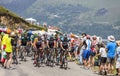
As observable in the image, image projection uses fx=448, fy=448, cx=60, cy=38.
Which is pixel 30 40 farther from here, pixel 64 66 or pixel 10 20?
pixel 10 20

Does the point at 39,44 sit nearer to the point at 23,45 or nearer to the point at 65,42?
the point at 65,42

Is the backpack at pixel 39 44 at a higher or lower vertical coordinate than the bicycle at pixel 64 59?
higher

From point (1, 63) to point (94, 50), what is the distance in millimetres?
6350

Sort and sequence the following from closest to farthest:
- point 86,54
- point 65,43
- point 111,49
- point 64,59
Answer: point 111,49, point 65,43, point 64,59, point 86,54

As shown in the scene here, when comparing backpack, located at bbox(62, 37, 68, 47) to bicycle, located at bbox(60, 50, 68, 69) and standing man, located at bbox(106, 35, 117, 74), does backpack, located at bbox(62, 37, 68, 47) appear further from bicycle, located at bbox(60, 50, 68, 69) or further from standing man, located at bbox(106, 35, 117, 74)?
standing man, located at bbox(106, 35, 117, 74)

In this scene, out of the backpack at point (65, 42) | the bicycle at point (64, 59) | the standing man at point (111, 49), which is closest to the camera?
the standing man at point (111, 49)

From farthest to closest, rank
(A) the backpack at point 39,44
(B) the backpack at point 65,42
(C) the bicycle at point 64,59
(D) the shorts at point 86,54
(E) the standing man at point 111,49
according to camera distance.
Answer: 1. (D) the shorts at point 86,54
2. (A) the backpack at point 39,44
3. (C) the bicycle at point 64,59
4. (B) the backpack at point 65,42
5. (E) the standing man at point 111,49

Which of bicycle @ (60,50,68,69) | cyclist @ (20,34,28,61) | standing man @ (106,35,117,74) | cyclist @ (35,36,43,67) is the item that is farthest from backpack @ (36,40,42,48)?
standing man @ (106,35,117,74)

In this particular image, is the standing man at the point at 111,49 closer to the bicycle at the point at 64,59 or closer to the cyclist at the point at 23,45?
the bicycle at the point at 64,59

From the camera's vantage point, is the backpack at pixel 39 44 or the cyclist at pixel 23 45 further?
the cyclist at pixel 23 45

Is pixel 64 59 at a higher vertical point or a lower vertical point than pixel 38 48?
lower

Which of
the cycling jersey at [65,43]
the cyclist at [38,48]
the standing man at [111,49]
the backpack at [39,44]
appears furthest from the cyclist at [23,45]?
the standing man at [111,49]

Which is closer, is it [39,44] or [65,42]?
[65,42]

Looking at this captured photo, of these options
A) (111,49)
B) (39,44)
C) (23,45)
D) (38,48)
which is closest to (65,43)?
(39,44)
